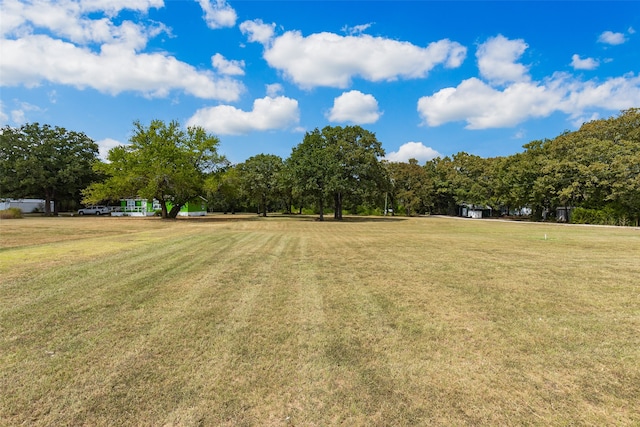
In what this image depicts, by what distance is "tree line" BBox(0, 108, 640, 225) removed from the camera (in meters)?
35.1

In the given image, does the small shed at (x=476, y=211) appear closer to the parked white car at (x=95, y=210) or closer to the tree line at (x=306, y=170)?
the tree line at (x=306, y=170)

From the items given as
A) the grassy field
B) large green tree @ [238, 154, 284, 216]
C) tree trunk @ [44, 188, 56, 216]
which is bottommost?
the grassy field

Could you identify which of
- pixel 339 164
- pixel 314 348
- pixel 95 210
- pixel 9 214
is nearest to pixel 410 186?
pixel 339 164

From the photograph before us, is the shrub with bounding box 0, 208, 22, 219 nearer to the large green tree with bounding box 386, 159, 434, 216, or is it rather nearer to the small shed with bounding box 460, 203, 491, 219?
the large green tree with bounding box 386, 159, 434, 216

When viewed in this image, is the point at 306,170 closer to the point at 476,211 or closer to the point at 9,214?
the point at 9,214

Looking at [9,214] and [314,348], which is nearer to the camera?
[314,348]

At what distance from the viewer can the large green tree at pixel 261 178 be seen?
48688mm

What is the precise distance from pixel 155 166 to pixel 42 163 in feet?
71.3

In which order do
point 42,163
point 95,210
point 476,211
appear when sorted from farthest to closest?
point 476,211 < point 95,210 < point 42,163

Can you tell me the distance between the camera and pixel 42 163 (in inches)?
1740

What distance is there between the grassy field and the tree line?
1134 inches

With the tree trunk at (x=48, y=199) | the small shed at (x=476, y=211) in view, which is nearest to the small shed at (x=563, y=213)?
the small shed at (x=476, y=211)

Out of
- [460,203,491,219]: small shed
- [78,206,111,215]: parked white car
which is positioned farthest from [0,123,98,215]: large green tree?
[460,203,491,219]: small shed

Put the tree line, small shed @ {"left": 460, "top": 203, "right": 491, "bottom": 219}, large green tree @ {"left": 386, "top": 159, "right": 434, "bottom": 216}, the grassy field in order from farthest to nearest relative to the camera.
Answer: small shed @ {"left": 460, "top": 203, "right": 491, "bottom": 219} < large green tree @ {"left": 386, "top": 159, "right": 434, "bottom": 216} < the tree line < the grassy field
